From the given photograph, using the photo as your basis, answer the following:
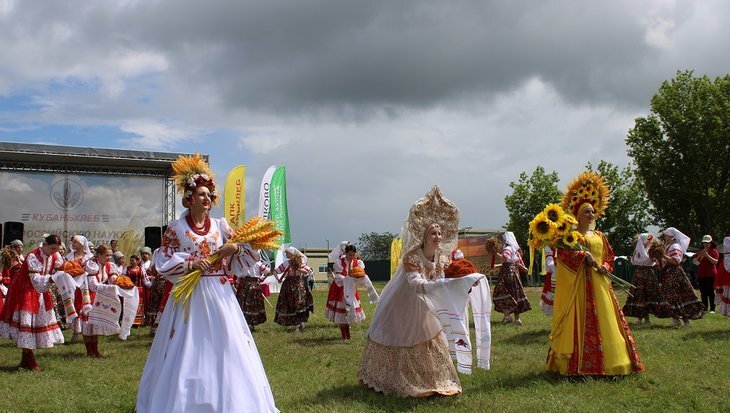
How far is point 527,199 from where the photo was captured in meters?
41.1

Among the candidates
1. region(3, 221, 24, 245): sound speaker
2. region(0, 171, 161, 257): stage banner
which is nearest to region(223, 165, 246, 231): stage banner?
region(0, 171, 161, 257): stage banner

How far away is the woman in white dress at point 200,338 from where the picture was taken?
5014 millimetres

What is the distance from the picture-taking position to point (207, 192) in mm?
5824

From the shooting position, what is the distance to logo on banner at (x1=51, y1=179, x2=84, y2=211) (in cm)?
2702

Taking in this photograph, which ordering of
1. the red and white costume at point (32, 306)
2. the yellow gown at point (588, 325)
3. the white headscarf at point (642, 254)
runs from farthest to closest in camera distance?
1. the white headscarf at point (642, 254)
2. the red and white costume at point (32, 306)
3. the yellow gown at point (588, 325)

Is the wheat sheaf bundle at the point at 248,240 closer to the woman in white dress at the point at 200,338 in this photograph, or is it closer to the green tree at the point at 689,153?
the woman in white dress at the point at 200,338

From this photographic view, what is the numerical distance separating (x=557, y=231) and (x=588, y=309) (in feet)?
2.99

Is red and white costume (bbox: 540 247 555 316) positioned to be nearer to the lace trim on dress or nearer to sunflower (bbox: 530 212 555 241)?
sunflower (bbox: 530 212 555 241)

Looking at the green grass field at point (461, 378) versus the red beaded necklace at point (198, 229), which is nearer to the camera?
the red beaded necklace at point (198, 229)

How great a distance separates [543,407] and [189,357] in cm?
333

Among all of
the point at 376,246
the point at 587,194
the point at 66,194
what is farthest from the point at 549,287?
the point at 376,246

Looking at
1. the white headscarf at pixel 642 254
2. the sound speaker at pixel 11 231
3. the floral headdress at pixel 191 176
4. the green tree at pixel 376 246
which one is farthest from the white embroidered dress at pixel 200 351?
the green tree at pixel 376 246

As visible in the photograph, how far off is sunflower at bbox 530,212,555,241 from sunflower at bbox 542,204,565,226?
0.21 feet

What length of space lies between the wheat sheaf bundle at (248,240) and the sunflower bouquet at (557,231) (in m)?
3.08
